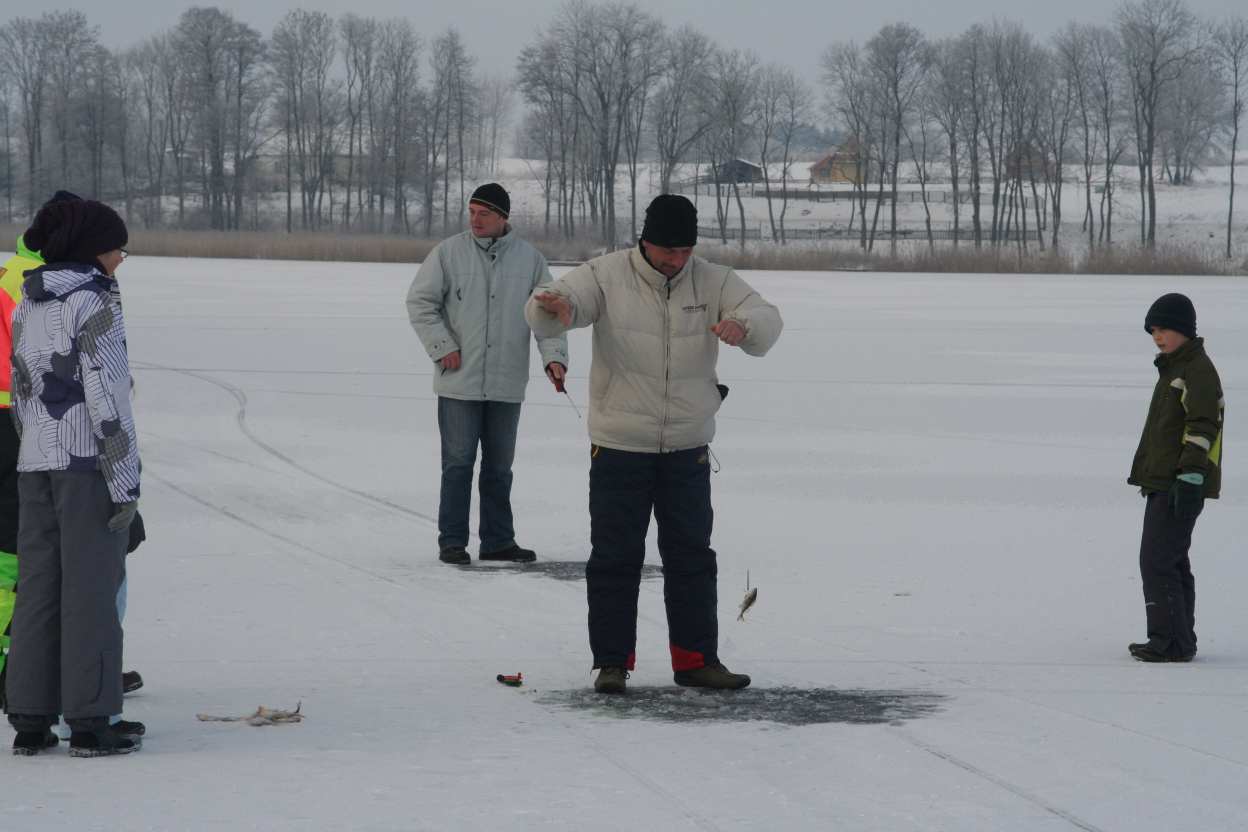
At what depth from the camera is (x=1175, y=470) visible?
20.9ft

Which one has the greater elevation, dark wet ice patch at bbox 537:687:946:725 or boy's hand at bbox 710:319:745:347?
boy's hand at bbox 710:319:745:347

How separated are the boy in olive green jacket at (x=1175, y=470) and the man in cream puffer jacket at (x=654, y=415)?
5.98 ft

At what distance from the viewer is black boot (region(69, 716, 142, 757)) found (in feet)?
15.2

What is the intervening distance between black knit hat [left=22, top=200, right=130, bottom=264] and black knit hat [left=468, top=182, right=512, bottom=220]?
3574 millimetres

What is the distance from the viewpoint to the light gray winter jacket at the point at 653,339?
555 centimetres

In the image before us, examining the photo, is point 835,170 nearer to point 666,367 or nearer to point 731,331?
point 666,367

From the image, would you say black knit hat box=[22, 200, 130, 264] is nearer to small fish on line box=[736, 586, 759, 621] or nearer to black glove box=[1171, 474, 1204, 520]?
small fish on line box=[736, 586, 759, 621]

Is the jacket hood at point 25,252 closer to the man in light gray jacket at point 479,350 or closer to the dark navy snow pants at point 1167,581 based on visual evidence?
the man in light gray jacket at point 479,350

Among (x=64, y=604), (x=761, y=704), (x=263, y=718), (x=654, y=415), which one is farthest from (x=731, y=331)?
(x=64, y=604)

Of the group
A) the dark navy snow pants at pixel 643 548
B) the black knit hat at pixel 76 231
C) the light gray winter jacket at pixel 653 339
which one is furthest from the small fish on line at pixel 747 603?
the black knit hat at pixel 76 231

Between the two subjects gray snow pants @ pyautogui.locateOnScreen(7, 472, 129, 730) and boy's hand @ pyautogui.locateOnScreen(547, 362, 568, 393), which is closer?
gray snow pants @ pyautogui.locateOnScreen(7, 472, 129, 730)

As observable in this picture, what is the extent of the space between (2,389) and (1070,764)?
3.42 meters

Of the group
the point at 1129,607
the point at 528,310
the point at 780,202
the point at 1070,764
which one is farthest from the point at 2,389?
the point at 780,202

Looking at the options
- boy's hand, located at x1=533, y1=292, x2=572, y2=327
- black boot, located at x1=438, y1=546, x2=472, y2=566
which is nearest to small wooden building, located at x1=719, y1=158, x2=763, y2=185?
black boot, located at x1=438, y1=546, x2=472, y2=566
